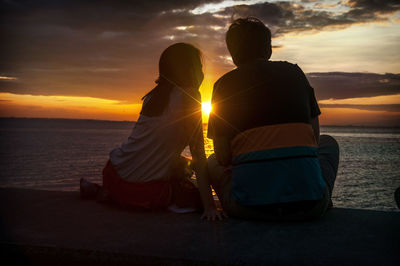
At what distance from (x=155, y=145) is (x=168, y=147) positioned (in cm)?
12

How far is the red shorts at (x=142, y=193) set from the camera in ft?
10.2

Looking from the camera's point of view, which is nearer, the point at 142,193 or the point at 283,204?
the point at 283,204

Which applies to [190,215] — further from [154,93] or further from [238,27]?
[238,27]

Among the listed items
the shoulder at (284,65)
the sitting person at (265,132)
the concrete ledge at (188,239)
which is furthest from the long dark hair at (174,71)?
the concrete ledge at (188,239)

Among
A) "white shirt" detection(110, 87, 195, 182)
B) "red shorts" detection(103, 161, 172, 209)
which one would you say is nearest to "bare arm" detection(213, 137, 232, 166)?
"white shirt" detection(110, 87, 195, 182)

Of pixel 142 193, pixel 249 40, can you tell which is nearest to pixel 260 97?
pixel 249 40

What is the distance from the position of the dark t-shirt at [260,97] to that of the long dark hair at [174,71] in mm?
330

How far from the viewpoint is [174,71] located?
289cm

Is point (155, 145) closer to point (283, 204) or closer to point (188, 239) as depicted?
point (188, 239)

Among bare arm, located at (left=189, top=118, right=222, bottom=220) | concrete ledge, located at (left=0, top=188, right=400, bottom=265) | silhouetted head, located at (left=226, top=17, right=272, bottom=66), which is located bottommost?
→ concrete ledge, located at (left=0, top=188, right=400, bottom=265)

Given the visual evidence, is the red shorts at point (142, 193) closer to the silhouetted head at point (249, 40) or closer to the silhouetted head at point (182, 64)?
the silhouetted head at point (182, 64)

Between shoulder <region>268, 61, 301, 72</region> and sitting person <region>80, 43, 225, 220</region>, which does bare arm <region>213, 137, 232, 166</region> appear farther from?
shoulder <region>268, 61, 301, 72</region>

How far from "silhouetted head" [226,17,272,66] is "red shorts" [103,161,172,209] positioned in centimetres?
134

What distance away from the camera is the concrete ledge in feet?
6.75
